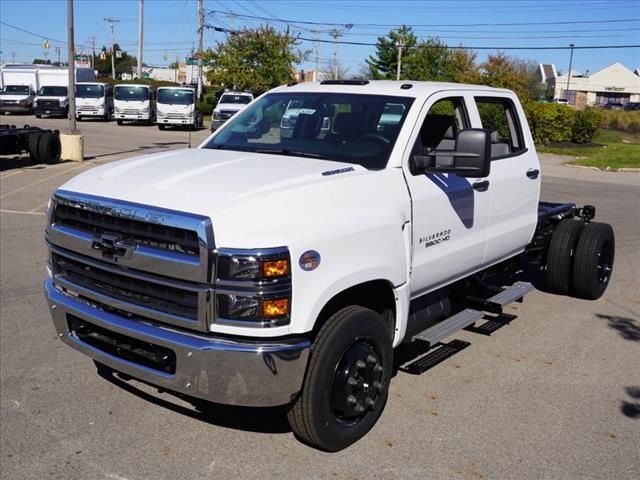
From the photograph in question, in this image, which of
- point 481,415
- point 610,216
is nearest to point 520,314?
point 481,415

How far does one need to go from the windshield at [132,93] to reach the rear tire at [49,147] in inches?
714

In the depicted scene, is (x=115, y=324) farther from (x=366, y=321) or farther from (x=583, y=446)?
(x=583, y=446)

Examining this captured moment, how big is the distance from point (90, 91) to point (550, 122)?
23.7 meters

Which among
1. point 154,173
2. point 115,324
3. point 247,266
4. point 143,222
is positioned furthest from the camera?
point 154,173

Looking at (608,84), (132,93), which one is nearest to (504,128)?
(132,93)

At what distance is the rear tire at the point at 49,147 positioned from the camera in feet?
56.0

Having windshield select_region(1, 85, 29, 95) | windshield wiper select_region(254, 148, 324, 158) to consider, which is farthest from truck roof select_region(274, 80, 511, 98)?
windshield select_region(1, 85, 29, 95)

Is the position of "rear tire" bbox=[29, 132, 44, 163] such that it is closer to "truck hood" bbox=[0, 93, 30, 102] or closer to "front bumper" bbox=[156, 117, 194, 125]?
"front bumper" bbox=[156, 117, 194, 125]

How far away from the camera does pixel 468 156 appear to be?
14.0ft

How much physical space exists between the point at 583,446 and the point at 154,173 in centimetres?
299

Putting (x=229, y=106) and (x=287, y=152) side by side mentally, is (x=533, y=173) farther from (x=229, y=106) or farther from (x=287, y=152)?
(x=229, y=106)

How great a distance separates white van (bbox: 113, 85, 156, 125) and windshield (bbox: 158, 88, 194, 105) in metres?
2.59

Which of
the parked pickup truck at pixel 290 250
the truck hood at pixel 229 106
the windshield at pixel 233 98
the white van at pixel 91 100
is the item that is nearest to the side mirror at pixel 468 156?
the parked pickup truck at pixel 290 250

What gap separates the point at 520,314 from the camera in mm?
6602
